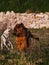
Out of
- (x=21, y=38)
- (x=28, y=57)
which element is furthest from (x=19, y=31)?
(x=28, y=57)

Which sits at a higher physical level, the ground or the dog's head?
the dog's head

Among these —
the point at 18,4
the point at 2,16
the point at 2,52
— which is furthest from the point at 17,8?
the point at 2,52

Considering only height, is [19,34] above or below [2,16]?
below

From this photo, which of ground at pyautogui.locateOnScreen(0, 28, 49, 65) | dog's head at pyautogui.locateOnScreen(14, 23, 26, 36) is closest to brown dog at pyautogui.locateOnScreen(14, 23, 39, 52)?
dog's head at pyautogui.locateOnScreen(14, 23, 26, 36)

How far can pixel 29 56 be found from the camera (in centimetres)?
→ 1229

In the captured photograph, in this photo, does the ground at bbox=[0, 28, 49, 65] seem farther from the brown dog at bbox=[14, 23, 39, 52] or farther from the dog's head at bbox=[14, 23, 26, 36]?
the dog's head at bbox=[14, 23, 26, 36]

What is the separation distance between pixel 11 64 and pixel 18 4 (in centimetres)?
4162

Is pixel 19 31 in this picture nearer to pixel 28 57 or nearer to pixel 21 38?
pixel 21 38

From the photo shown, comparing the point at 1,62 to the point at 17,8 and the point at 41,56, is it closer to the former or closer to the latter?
the point at 41,56

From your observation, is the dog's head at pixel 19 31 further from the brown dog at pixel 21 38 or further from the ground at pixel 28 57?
the ground at pixel 28 57

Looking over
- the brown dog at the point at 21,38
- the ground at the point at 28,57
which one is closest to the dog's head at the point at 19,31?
the brown dog at the point at 21,38

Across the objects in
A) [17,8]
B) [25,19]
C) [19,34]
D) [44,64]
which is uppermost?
[17,8]

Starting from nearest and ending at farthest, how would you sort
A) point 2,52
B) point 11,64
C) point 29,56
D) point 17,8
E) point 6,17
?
point 11,64, point 29,56, point 2,52, point 6,17, point 17,8

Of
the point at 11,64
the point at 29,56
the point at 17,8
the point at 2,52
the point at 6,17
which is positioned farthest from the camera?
the point at 17,8
